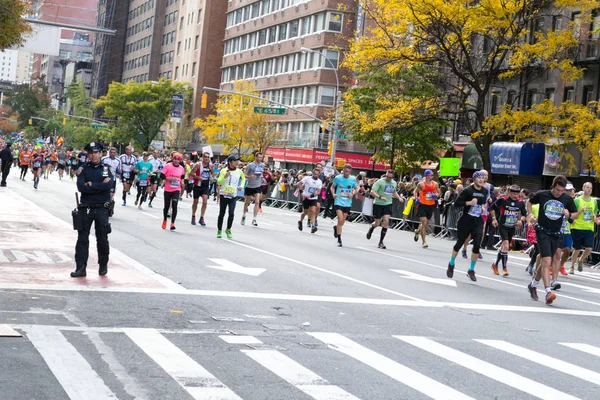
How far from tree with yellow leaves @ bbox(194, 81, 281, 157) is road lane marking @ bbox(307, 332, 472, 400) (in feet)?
213

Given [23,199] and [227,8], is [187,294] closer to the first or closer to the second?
[23,199]

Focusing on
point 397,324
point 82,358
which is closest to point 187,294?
point 397,324

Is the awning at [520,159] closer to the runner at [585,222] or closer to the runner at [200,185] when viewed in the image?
the runner at [200,185]

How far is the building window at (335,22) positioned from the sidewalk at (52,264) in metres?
55.2

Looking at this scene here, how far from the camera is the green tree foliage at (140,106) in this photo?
10019 cm

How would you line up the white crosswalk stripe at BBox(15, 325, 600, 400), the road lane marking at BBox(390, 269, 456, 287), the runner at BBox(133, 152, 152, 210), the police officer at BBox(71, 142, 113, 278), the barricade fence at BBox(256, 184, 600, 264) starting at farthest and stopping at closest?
the runner at BBox(133, 152, 152, 210) → the barricade fence at BBox(256, 184, 600, 264) → the road lane marking at BBox(390, 269, 456, 287) → the police officer at BBox(71, 142, 113, 278) → the white crosswalk stripe at BBox(15, 325, 600, 400)

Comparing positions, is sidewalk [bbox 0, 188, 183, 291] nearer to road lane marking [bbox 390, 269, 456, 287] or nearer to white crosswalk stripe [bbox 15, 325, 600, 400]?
white crosswalk stripe [bbox 15, 325, 600, 400]

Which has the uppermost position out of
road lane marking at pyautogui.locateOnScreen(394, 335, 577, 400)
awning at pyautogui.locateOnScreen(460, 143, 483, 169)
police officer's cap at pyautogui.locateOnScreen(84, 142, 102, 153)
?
awning at pyautogui.locateOnScreen(460, 143, 483, 169)

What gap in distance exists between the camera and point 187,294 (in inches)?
488

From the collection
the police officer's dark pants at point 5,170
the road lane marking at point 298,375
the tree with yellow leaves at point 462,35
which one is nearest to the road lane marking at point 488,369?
the road lane marking at point 298,375

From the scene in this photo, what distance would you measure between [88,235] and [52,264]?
1346 mm

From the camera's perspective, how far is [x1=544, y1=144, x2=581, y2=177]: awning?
40688mm

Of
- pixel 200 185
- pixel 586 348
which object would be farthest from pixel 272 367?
pixel 200 185

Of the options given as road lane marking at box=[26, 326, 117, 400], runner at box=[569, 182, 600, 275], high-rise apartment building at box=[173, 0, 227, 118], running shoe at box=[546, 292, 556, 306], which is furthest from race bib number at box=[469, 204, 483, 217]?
high-rise apartment building at box=[173, 0, 227, 118]
